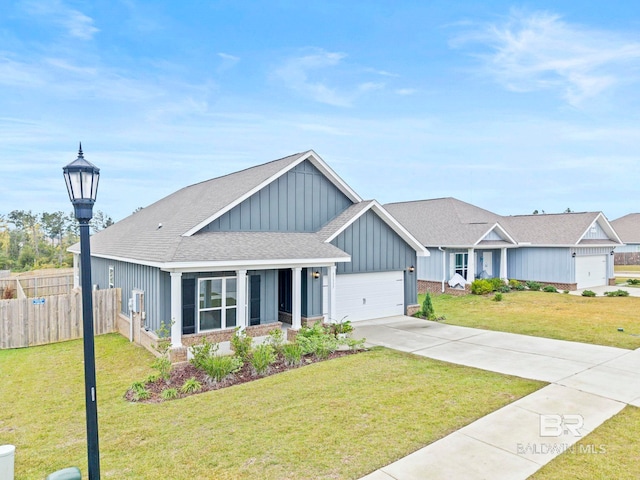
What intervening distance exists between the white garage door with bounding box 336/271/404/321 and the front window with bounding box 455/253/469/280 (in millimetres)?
9890

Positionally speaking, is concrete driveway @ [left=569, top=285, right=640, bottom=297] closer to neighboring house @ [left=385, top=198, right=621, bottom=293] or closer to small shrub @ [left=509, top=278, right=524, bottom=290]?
neighboring house @ [left=385, top=198, right=621, bottom=293]

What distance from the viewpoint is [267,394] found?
7.87 metres

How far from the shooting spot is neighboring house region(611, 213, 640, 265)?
49.2 meters

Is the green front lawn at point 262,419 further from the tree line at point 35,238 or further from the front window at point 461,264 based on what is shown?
the tree line at point 35,238

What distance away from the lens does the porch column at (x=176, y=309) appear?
33.3 ft

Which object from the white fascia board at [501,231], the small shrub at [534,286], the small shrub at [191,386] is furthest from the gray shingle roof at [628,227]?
the small shrub at [191,386]

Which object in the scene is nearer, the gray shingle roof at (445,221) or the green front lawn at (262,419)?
the green front lawn at (262,419)

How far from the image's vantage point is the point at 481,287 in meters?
23.5

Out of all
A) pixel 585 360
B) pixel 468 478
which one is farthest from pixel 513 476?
pixel 585 360

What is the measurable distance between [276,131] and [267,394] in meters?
19.4

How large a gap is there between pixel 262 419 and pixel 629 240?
60315 mm

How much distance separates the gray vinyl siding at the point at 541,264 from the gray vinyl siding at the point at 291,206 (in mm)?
17760

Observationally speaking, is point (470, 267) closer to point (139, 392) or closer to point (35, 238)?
point (139, 392)

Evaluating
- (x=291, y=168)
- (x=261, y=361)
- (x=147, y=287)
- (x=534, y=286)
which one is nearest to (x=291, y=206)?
(x=291, y=168)
